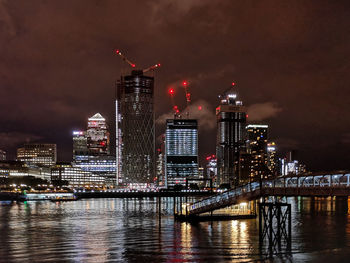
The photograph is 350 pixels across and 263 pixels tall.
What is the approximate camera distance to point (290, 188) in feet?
185

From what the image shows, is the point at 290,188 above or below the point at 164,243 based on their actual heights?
above

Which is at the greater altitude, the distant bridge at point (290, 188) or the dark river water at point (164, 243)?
the distant bridge at point (290, 188)

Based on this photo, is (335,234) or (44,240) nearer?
(44,240)

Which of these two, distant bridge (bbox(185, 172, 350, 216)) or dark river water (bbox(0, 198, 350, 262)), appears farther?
dark river water (bbox(0, 198, 350, 262))

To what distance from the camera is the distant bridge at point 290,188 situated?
4886 cm

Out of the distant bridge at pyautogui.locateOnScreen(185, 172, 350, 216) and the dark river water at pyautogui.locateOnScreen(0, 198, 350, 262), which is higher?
the distant bridge at pyautogui.locateOnScreen(185, 172, 350, 216)

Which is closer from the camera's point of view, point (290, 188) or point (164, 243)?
point (290, 188)

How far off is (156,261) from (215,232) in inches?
966

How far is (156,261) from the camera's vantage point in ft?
157

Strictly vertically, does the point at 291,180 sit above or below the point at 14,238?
above

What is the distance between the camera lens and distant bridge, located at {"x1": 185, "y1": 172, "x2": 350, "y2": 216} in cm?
4886

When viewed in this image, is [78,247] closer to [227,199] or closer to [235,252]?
[235,252]

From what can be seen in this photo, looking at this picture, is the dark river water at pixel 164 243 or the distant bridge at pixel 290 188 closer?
the distant bridge at pixel 290 188

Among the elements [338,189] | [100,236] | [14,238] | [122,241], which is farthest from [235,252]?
[14,238]
